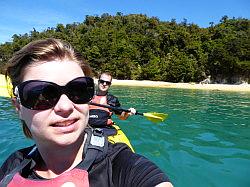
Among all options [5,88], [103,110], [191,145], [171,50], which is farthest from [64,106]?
[171,50]

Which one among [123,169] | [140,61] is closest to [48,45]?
[123,169]

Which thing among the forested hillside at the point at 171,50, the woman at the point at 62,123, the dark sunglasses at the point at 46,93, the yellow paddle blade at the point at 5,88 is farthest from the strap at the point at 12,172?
the forested hillside at the point at 171,50

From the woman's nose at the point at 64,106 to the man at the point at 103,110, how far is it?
4488 mm

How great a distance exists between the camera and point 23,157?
74.2 inches

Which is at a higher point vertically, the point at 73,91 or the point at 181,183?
the point at 73,91

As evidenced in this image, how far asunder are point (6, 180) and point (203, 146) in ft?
24.4

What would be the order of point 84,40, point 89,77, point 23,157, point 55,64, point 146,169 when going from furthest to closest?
point 84,40 → point 23,157 → point 89,77 → point 55,64 → point 146,169

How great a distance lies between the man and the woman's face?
4.47 meters

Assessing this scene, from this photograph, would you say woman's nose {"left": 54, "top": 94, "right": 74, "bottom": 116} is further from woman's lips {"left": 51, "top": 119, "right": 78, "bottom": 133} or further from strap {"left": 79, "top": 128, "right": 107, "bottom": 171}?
strap {"left": 79, "top": 128, "right": 107, "bottom": 171}

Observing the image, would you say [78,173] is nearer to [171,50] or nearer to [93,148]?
[93,148]

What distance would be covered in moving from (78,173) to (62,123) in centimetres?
25

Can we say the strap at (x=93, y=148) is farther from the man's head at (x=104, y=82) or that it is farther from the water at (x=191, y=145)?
the man's head at (x=104, y=82)

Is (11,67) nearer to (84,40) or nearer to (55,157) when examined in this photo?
(55,157)

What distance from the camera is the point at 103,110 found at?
634cm
